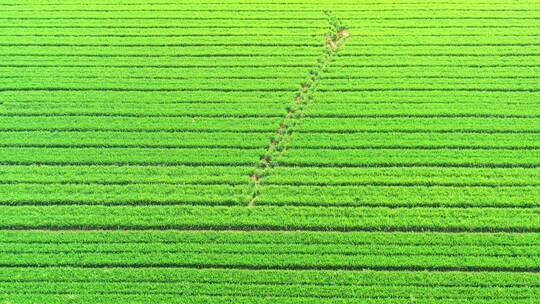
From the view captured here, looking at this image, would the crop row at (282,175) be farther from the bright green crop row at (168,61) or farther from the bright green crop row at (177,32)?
the bright green crop row at (177,32)

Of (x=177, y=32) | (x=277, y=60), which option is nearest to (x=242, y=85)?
(x=277, y=60)

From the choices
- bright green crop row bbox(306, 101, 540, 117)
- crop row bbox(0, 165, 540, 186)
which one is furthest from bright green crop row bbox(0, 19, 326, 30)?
crop row bbox(0, 165, 540, 186)

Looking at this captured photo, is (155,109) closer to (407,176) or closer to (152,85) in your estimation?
(152,85)

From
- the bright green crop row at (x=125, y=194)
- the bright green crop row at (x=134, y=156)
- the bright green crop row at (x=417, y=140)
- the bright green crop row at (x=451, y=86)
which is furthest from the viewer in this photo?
the bright green crop row at (x=451, y=86)

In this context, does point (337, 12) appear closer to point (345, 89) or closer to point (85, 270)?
point (345, 89)

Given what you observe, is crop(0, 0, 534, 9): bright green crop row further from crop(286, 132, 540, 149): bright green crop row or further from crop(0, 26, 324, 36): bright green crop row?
crop(286, 132, 540, 149): bright green crop row

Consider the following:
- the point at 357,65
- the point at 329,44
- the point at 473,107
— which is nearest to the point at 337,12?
the point at 329,44

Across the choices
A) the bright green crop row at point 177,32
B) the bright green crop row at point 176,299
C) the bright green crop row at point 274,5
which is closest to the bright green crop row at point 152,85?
the bright green crop row at point 177,32

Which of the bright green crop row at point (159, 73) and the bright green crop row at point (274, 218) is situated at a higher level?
the bright green crop row at point (159, 73)
